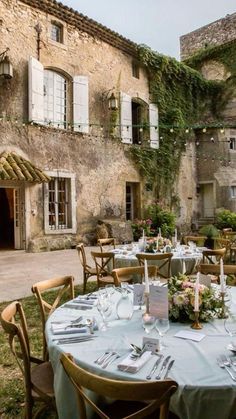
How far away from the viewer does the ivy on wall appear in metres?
13.6

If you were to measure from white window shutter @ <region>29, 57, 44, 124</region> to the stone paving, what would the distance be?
3919 millimetres

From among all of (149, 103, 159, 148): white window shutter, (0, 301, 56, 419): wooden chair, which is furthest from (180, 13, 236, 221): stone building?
(0, 301, 56, 419): wooden chair

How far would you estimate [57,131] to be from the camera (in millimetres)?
10805

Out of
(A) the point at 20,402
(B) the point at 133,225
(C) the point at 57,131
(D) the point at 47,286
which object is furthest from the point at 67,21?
(A) the point at 20,402

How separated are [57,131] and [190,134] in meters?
7.08

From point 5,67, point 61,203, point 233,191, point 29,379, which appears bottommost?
point 29,379

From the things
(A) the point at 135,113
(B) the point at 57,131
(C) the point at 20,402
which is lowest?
(C) the point at 20,402

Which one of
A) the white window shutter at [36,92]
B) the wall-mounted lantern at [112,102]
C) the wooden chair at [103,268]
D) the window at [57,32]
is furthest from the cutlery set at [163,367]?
the window at [57,32]

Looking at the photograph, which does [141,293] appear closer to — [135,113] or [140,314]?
[140,314]

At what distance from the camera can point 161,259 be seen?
4773mm

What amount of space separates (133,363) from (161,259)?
317 centimetres

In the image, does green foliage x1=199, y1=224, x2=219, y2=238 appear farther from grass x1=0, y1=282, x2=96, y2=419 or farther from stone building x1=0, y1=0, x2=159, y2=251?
grass x1=0, y1=282, x2=96, y2=419

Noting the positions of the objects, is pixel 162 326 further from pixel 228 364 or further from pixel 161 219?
pixel 161 219

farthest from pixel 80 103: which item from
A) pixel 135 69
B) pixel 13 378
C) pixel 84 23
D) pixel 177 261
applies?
pixel 13 378
